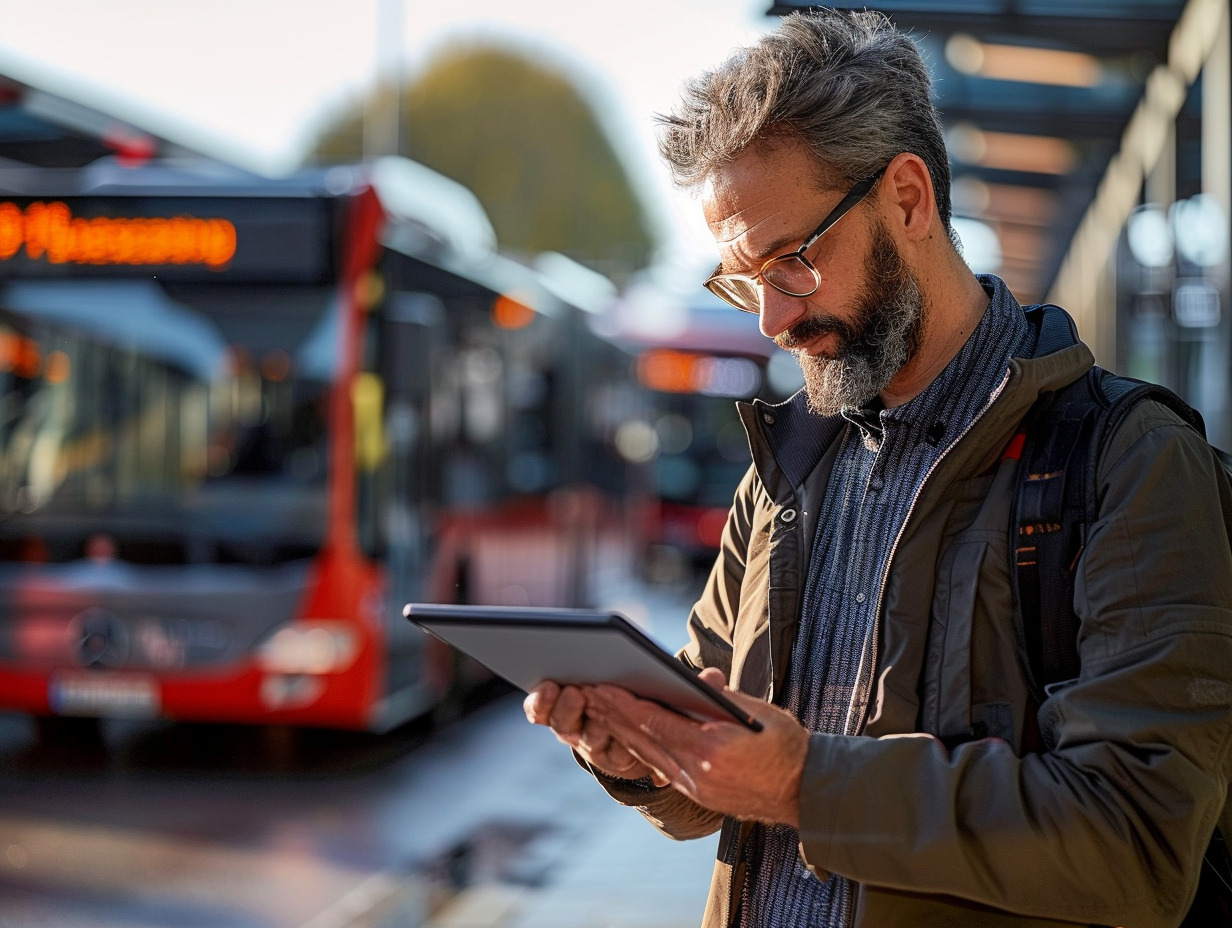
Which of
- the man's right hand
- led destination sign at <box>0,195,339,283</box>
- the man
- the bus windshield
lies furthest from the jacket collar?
led destination sign at <box>0,195,339,283</box>

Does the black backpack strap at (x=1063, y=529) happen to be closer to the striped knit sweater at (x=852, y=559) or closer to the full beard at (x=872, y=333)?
the striped knit sweater at (x=852, y=559)

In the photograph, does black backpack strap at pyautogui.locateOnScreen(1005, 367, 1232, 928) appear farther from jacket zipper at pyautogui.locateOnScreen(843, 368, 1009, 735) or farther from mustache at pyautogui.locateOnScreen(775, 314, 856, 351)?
mustache at pyautogui.locateOnScreen(775, 314, 856, 351)

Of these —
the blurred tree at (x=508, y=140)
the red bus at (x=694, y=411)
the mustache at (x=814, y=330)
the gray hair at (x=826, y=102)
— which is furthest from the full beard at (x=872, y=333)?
the blurred tree at (x=508, y=140)

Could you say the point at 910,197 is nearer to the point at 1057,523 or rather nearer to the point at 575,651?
the point at 1057,523

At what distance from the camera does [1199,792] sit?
1.73 meters

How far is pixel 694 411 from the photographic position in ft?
72.5

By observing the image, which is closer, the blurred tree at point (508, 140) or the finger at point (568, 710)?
the finger at point (568, 710)

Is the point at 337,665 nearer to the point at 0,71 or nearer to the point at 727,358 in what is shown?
the point at 0,71

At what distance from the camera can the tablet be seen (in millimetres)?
1817

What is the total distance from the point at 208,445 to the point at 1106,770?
23.1ft

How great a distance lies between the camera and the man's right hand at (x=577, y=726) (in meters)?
2.06

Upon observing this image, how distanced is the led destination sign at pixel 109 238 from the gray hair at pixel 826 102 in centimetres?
642

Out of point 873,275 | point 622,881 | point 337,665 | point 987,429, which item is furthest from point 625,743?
point 337,665

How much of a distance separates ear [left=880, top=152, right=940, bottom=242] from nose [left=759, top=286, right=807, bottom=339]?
18 centimetres
